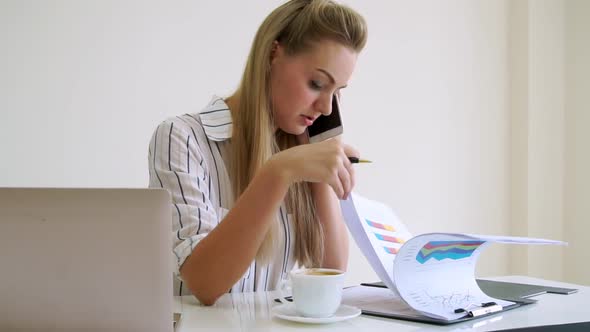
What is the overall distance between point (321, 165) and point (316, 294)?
0.24 metres

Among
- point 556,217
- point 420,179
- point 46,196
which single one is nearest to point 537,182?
point 556,217

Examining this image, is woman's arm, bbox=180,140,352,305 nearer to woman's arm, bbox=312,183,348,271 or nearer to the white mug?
the white mug

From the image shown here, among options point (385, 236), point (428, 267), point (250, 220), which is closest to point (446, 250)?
point (428, 267)

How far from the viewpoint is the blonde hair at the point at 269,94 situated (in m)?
1.41

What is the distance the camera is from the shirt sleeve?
116cm

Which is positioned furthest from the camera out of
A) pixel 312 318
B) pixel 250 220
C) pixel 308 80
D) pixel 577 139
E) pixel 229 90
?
pixel 577 139

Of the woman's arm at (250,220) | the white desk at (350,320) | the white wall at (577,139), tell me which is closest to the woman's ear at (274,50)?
the woman's arm at (250,220)

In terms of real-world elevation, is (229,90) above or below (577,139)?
above

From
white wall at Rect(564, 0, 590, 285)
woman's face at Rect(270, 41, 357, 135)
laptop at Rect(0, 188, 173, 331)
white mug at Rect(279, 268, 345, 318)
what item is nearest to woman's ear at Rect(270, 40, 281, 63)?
woman's face at Rect(270, 41, 357, 135)

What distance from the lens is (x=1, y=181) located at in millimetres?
2016

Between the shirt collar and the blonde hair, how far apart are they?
23mm

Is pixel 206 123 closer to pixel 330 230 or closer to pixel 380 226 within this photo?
pixel 330 230

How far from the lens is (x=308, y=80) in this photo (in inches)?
55.9

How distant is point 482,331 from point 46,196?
1.80 ft
